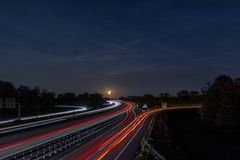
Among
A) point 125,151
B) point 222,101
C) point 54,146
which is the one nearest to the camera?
point 54,146

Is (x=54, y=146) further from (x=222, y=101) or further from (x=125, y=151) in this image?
(x=222, y=101)

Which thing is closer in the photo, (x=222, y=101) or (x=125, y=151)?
(x=125, y=151)

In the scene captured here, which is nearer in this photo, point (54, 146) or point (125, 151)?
point (54, 146)

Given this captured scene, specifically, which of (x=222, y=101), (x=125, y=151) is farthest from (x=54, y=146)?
(x=222, y=101)

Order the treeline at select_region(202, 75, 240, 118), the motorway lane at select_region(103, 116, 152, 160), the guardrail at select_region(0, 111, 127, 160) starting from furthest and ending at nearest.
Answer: the treeline at select_region(202, 75, 240, 118) < the motorway lane at select_region(103, 116, 152, 160) < the guardrail at select_region(0, 111, 127, 160)

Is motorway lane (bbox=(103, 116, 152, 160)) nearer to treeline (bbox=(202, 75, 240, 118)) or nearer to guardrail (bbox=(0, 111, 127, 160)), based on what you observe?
guardrail (bbox=(0, 111, 127, 160))

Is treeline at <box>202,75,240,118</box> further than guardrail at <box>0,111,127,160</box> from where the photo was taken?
Yes

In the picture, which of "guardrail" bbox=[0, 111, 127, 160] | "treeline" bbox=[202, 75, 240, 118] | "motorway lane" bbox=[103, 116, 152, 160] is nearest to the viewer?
"guardrail" bbox=[0, 111, 127, 160]

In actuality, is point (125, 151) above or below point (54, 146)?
below

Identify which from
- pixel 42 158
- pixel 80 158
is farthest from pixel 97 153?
pixel 42 158

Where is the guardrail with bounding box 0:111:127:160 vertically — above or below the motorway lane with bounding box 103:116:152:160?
above

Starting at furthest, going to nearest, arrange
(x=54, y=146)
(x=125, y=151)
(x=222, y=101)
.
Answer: (x=222, y=101), (x=125, y=151), (x=54, y=146)

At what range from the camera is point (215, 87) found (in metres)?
183

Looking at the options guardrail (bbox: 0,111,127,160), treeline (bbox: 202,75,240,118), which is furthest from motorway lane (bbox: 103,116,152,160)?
treeline (bbox: 202,75,240,118)
